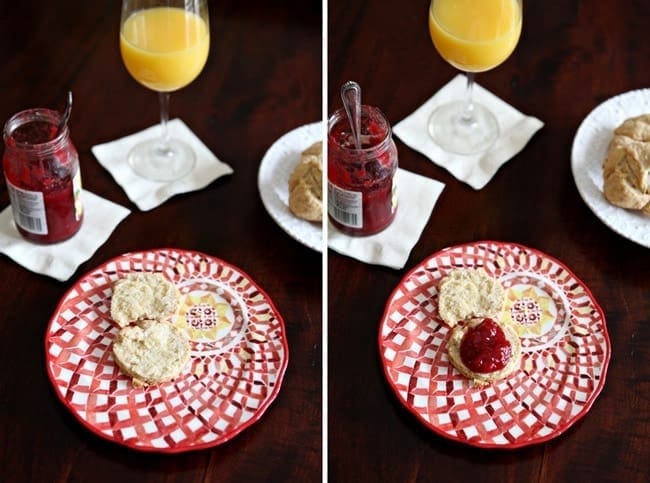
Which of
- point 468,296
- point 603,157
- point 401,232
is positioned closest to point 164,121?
point 401,232

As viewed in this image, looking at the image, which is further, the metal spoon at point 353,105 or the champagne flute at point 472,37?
the champagne flute at point 472,37

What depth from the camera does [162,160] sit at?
5.26ft

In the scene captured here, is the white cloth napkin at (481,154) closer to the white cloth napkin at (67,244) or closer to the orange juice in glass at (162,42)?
the orange juice in glass at (162,42)

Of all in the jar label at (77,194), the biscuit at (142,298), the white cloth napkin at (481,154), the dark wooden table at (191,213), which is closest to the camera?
the dark wooden table at (191,213)

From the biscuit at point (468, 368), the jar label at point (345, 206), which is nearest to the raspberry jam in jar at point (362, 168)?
the jar label at point (345, 206)

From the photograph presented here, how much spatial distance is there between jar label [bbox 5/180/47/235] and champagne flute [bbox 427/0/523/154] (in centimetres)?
59

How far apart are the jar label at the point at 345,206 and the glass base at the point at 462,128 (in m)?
0.23

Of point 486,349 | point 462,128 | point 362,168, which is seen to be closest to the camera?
point 486,349

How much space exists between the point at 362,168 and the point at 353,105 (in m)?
0.09

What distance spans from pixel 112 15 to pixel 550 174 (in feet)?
2.61

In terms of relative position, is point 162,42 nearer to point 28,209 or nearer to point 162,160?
point 162,160

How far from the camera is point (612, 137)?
5.17 feet

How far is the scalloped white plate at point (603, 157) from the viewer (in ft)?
4.79

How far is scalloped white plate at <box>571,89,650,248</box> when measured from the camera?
1.46 meters
